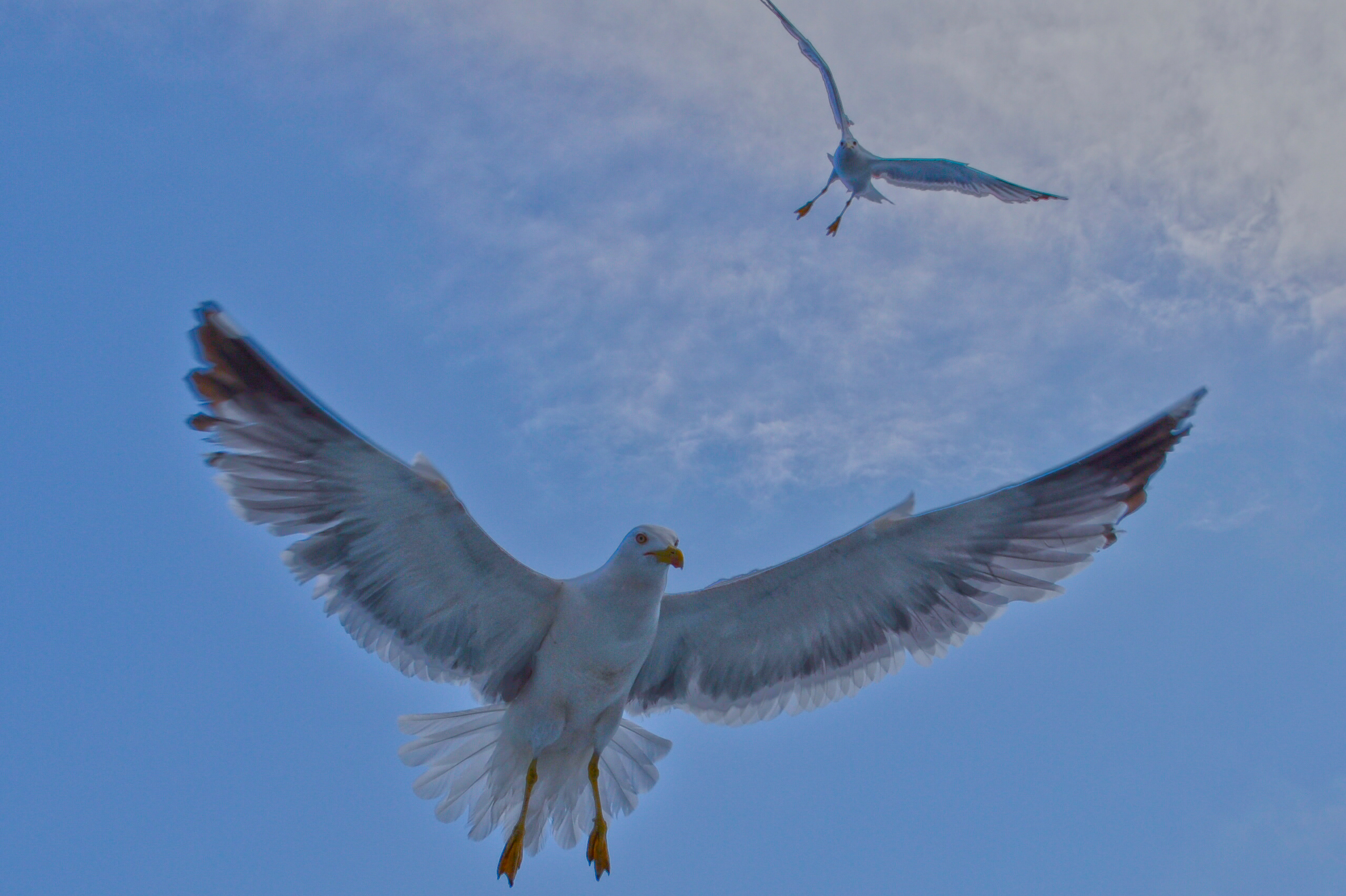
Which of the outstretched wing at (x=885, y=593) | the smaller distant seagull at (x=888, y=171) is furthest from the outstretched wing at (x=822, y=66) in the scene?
the outstretched wing at (x=885, y=593)

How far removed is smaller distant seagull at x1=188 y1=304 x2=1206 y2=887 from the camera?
561 cm

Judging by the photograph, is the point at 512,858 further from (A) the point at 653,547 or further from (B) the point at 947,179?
(B) the point at 947,179

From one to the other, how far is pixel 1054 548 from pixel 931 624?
2.85 feet

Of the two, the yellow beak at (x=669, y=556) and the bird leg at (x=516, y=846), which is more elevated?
the yellow beak at (x=669, y=556)

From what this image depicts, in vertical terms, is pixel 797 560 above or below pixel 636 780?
above

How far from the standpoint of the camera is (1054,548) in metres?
6.31

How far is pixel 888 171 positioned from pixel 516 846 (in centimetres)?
787

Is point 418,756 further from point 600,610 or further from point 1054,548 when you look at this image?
point 1054,548

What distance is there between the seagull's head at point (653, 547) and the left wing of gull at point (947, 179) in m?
6.63

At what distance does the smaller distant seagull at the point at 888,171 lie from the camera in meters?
11.1

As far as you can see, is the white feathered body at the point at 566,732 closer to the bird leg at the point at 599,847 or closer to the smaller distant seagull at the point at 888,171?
the bird leg at the point at 599,847

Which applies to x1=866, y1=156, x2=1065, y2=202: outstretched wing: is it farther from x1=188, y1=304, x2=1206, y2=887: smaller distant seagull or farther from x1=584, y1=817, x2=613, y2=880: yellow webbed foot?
x1=584, y1=817, x2=613, y2=880: yellow webbed foot

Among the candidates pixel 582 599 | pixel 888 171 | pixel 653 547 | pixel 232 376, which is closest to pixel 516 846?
pixel 582 599

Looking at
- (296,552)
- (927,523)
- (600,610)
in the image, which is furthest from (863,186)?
(296,552)
